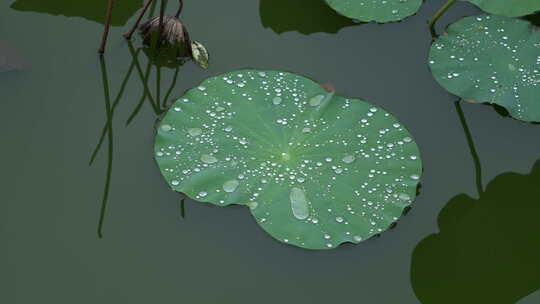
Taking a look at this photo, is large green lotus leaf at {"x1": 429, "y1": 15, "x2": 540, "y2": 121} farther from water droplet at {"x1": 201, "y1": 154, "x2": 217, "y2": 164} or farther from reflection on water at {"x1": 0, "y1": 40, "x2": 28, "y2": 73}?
reflection on water at {"x1": 0, "y1": 40, "x2": 28, "y2": 73}

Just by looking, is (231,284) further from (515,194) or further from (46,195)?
(515,194)

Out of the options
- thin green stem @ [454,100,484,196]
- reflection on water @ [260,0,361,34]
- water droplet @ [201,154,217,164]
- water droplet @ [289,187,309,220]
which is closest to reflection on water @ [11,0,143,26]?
reflection on water @ [260,0,361,34]

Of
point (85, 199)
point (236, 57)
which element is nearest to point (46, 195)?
point (85, 199)

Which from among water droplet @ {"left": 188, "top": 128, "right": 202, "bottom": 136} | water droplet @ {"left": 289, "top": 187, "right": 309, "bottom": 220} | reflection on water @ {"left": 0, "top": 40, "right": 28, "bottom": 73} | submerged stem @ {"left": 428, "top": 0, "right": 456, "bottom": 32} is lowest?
water droplet @ {"left": 289, "top": 187, "right": 309, "bottom": 220}

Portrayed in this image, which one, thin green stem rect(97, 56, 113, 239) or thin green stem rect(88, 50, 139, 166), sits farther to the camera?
thin green stem rect(88, 50, 139, 166)

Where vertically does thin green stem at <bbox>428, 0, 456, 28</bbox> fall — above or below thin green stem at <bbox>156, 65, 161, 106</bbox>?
above

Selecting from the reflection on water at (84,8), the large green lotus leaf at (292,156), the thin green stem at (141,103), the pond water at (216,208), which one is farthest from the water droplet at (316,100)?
the reflection on water at (84,8)

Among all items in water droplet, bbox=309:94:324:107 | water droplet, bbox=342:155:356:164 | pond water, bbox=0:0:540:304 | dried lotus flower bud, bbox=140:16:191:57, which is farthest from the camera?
dried lotus flower bud, bbox=140:16:191:57

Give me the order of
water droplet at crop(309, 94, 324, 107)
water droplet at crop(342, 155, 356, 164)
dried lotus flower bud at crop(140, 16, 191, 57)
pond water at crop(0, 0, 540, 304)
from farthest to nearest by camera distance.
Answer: dried lotus flower bud at crop(140, 16, 191, 57) → water droplet at crop(309, 94, 324, 107) → water droplet at crop(342, 155, 356, 164) → pond water at crop(0, 0, 540, 304)
